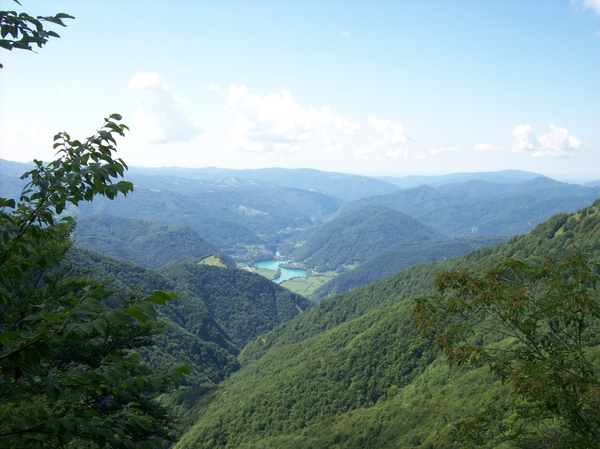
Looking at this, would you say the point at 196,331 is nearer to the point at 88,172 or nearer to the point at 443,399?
the point at 443,399

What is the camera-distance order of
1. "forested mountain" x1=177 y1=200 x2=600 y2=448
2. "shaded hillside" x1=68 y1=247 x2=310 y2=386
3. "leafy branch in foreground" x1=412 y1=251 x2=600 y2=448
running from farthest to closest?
"shaded hillside" x1=68 y1=247 x2=310 y2=386, "forested mountain" x1=177 y1=200 x2=600 y2=448, "leafy branch in foreground" x1=412 y1=251 x2=600 y2=448

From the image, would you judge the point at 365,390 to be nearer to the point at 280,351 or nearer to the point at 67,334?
the point at 280,351

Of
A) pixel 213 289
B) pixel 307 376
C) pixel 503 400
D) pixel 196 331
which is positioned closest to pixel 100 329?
pixel 503 400

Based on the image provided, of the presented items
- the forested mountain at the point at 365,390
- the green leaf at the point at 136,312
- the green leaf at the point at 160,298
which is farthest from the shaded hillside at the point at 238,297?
the green leaf at the point at 136,312

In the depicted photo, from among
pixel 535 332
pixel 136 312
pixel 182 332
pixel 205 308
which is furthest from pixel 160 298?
pixel 205 308

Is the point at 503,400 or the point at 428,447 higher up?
the point at 503,400

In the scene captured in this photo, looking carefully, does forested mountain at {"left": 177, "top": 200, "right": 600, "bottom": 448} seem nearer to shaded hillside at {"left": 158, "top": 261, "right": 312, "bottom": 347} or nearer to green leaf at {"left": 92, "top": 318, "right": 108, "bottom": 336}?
green leaf at {"left": 92, "top": 318, "right": 108, "bottom": 336}

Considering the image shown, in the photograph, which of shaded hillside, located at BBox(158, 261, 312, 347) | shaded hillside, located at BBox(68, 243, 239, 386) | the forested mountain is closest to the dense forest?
the forested mountain
